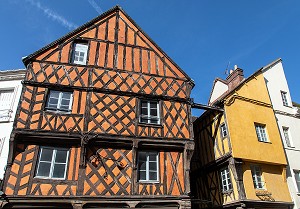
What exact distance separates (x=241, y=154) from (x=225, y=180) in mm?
1425

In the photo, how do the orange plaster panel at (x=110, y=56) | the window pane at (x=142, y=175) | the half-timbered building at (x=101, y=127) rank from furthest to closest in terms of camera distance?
the orange plaster panel at (x=110, y=56) < the window pane at (x=142, y=175) < the half-timbered building at (x=101, y=127)

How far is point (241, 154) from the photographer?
1088cm

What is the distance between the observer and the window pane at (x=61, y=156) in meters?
8.39

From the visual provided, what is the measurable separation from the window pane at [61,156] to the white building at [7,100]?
7.29 feet

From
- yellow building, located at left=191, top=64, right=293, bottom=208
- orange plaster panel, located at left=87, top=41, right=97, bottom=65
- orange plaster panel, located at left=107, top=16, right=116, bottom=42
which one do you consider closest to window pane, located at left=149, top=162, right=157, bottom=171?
yellow building, located at left=191, top=64, right=293, bottom=208

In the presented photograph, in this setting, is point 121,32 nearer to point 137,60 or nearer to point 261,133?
point 137,60

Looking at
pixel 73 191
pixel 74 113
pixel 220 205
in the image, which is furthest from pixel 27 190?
pixel 220 205

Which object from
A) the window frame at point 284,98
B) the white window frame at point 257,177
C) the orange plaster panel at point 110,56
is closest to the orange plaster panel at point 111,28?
the orange plaster panel at point 110,56

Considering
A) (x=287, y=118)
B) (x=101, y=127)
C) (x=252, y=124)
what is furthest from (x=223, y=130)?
(x=101, y=127)

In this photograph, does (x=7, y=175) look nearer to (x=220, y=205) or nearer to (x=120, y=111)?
(x=120, y=111)

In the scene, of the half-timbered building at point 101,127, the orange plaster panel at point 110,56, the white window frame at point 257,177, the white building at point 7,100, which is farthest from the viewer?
the white window frame at point 257,177

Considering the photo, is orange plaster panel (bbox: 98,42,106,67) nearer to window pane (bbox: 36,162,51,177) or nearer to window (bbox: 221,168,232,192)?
window pane (bbox: 36,162,51,177)

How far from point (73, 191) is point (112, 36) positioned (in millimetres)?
6417

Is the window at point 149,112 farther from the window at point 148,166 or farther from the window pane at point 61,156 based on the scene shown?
the window pane at point 61,156
